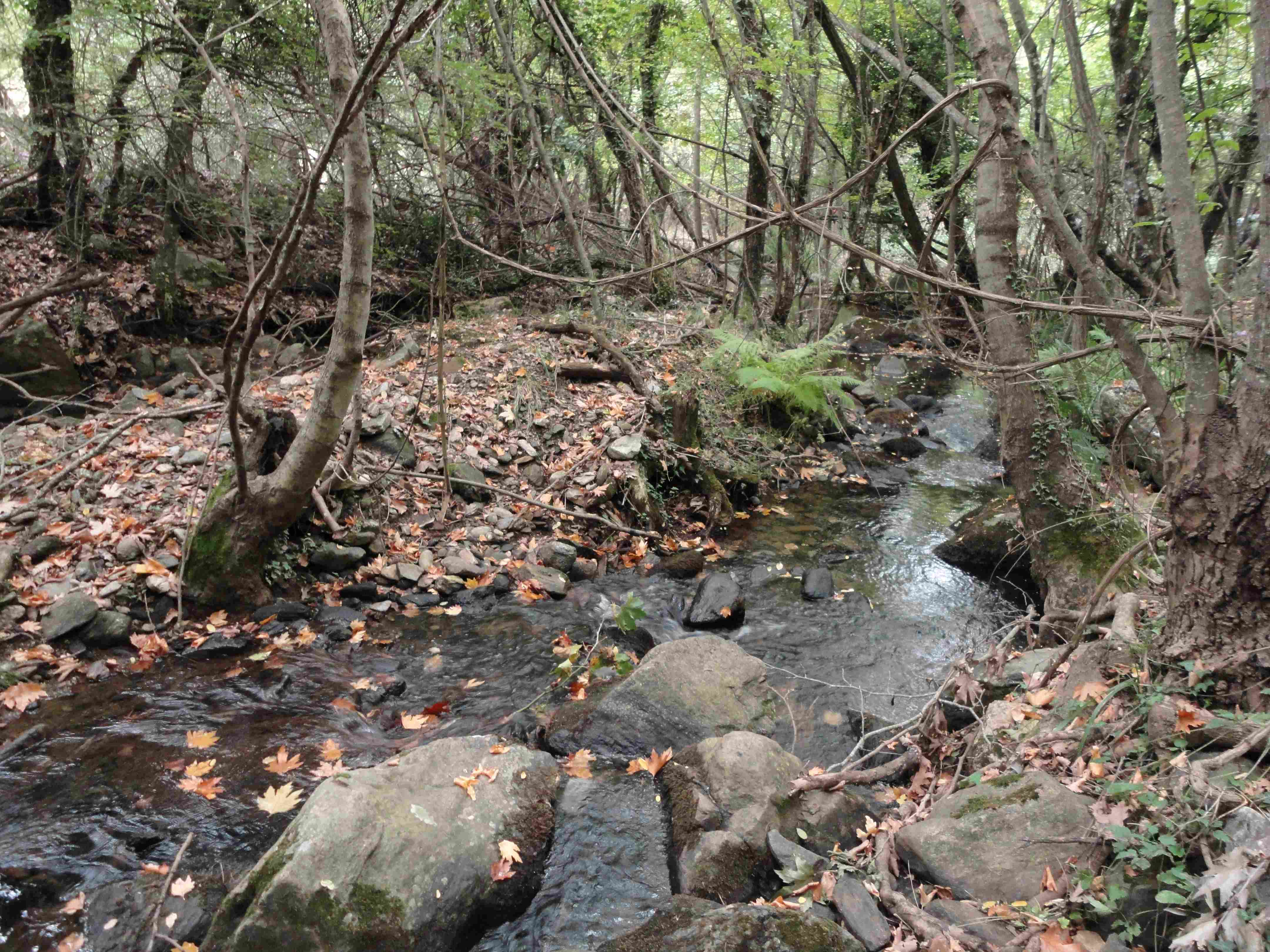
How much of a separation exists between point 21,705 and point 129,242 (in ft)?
26.6

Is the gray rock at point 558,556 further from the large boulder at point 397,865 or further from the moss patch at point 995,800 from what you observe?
the moss patch at point 995,800

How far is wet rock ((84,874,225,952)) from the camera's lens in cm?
274

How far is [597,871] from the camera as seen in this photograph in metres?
3.21

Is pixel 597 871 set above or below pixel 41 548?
below

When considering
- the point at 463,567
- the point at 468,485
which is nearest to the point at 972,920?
the point at 463,567

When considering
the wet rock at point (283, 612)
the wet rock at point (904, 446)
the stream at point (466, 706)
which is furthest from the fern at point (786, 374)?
the wet rock at point (283, 612)

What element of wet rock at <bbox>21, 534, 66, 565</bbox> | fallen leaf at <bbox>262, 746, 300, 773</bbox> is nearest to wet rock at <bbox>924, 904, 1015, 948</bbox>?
fallen leaf at <bbox>262, 746, 300, 773</bbox>

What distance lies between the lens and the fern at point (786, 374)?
29.3 ft

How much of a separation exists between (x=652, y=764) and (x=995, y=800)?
1.65 m

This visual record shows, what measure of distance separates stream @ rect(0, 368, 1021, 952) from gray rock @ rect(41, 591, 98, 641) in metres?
0.48

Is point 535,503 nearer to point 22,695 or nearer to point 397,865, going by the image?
point 22,695

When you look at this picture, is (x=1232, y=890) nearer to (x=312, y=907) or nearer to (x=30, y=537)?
(x=312, y=907)

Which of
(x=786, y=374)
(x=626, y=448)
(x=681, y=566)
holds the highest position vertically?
(x=786, y=374)

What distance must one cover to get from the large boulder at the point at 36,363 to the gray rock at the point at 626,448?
602 centimetres
